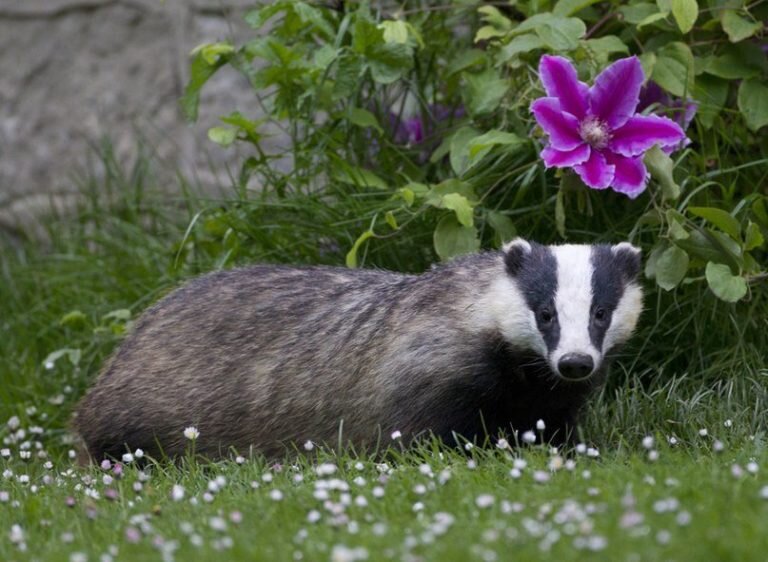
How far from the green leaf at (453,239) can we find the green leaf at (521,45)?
60 centimetres

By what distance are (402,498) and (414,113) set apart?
2.80 metres

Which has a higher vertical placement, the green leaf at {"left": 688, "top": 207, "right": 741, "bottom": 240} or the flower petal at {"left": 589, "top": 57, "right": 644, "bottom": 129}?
the flower petal at {"left": 589, "top": 57, "right": 644, "bottom": 129}

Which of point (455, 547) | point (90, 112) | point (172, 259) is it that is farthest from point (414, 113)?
point (455, 547)

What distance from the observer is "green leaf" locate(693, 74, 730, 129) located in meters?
5.05

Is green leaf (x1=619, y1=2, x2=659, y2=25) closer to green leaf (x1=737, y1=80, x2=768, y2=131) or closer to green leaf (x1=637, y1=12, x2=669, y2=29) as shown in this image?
green leaf (x1=637, y1=12, x2=669, y2=29)

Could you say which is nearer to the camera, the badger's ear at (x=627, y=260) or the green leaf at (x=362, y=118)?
the badger's ear at (x=627, y=260)

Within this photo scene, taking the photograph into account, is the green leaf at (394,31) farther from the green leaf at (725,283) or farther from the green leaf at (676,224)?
the green leaf at (725,283)

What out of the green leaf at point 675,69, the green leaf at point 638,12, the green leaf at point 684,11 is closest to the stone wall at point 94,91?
the green leaf at point 638,12

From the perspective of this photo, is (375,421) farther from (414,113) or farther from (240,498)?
(414,113)

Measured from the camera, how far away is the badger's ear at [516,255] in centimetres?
431

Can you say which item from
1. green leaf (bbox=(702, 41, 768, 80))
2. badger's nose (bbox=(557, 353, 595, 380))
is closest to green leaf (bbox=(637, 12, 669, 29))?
green leaf (bbox=(702, 41, 768, 80))

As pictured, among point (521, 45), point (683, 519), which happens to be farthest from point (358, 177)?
point (683, 519)

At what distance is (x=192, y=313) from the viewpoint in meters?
5.09

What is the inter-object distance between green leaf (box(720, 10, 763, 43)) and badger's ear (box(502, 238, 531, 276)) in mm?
1226
